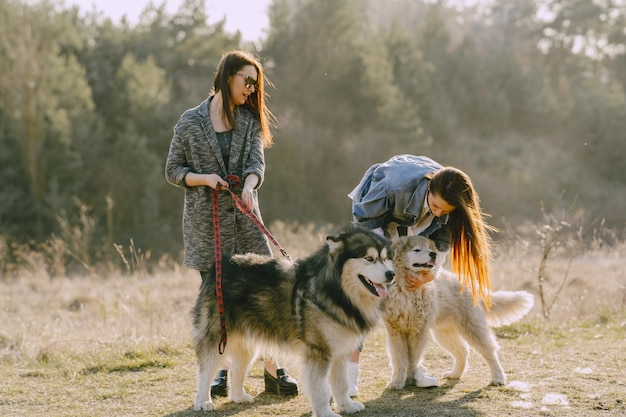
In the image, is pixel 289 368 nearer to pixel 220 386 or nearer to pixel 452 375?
pixel 220 386

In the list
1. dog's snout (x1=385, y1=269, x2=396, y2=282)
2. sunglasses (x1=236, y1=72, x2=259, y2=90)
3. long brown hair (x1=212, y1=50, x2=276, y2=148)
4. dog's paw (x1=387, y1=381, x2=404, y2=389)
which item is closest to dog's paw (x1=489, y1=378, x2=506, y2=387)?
dog's paw (x1=387, y1=381, x2=404, y2=389)

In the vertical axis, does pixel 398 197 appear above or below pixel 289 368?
above

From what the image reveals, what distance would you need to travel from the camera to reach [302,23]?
28.8 metres

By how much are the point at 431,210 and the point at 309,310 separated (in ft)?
3.79

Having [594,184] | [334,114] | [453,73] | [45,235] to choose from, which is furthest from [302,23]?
[594,184]

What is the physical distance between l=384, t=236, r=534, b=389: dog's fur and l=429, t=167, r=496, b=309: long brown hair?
15 cm

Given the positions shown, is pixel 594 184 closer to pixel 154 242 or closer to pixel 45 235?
pixel 154 242

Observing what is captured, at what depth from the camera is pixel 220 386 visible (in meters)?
4.61

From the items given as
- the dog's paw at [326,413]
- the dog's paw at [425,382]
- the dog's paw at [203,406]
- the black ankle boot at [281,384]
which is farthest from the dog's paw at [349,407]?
the dog's paw at [203,406]

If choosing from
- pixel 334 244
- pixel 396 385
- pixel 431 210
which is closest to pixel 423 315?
pixel 396 385

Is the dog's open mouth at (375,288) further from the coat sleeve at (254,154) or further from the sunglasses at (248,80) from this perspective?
the sunglasses at (248,80)

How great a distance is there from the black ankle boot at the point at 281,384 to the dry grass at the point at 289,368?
0.26 ft

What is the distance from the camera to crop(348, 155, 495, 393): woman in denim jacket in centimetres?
421

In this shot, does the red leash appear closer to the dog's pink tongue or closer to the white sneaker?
the dog's pink tongue
